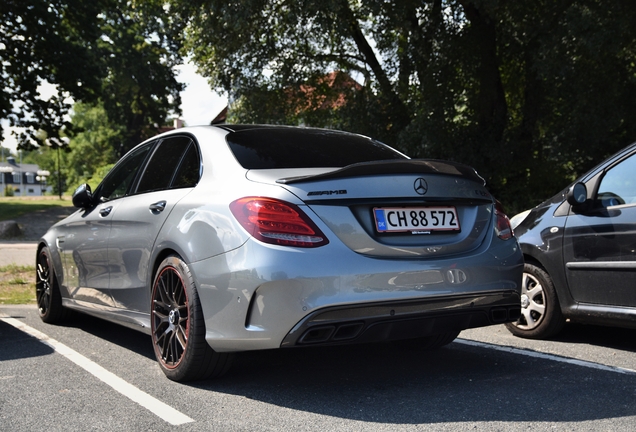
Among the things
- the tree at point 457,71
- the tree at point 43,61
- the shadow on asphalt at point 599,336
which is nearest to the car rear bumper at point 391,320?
the shadow on asphalt at point 599,336

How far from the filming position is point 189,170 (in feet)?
16.2

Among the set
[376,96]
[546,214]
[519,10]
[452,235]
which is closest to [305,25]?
[376,96]

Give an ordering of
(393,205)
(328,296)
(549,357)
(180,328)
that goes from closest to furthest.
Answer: (328,296)
(393,205)
(180,328)
(549,357)

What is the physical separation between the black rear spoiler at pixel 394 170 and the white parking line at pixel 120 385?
4.31 feet

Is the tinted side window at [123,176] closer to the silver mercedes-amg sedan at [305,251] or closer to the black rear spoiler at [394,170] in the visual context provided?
the silver mercedes-amg sedan at [305,251]

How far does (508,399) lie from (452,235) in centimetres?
92

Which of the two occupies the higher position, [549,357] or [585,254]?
[585,254]

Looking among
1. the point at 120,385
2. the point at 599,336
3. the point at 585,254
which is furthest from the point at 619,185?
the point at 120,385

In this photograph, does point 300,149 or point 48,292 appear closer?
point 300,149

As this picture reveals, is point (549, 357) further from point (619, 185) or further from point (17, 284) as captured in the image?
point (17, 284)

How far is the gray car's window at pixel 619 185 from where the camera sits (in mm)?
5375

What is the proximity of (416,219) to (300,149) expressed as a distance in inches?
40.3

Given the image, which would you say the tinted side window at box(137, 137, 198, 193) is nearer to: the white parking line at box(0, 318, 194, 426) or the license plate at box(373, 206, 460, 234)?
the white parking line at box(0, 318, 194, 426)

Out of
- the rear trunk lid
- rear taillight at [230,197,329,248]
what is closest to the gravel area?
rear taillight at [230,197,329,248]
